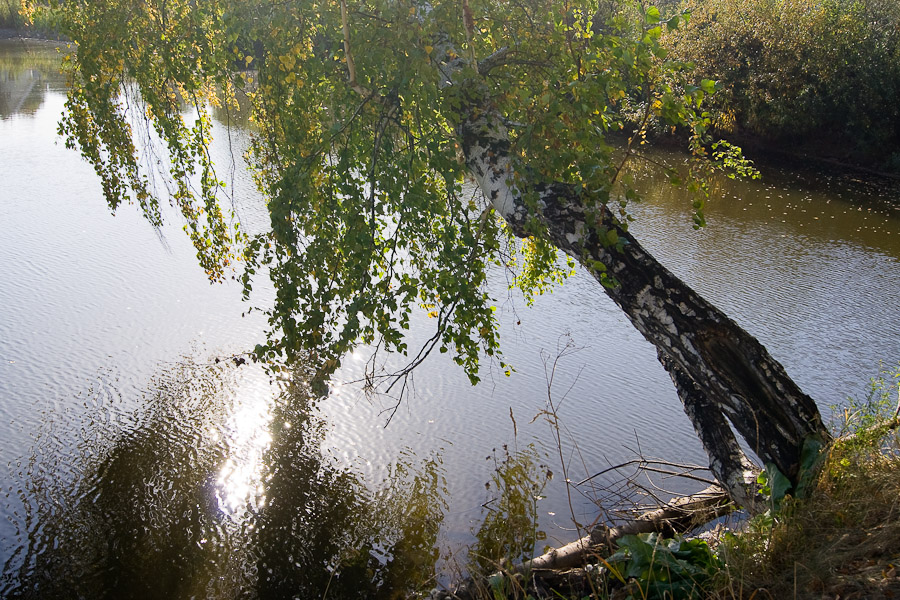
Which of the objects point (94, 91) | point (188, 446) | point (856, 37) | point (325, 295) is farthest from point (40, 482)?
point (856, 37)

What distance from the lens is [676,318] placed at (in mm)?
3062

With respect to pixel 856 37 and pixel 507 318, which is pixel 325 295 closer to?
pixel 507 318

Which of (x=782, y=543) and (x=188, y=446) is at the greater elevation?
(x=188, y=446)

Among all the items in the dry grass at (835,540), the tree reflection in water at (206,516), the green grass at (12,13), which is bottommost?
the dry grass at (835,540)

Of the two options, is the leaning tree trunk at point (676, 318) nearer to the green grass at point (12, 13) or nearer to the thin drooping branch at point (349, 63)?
the thin drooping branch at point (349, 63)

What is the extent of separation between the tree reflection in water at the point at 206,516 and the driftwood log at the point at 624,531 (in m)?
0.56

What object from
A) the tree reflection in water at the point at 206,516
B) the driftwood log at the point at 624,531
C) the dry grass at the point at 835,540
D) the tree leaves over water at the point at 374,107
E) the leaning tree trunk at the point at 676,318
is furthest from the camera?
the tree reflection in water at the point at 206,516

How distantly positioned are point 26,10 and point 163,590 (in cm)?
284

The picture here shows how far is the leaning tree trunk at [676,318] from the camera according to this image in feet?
10.1

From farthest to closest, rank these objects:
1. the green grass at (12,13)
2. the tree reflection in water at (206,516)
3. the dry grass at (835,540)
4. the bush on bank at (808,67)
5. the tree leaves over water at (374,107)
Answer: the bush on bank at (808,67) → the tree reflection in water at (206,516) → the green grass at (12,13) → the tree leaves over water at (374,107) → the dry grass at (835,540)

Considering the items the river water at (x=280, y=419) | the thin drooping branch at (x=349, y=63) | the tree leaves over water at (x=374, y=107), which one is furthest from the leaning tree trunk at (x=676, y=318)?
the river water at (x=280, y=419)

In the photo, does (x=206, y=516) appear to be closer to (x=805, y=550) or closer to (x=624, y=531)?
(x=624, y=531)

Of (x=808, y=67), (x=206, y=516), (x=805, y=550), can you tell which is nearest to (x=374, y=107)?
(x=805, y=550)

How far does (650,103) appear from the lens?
3.14 meters
